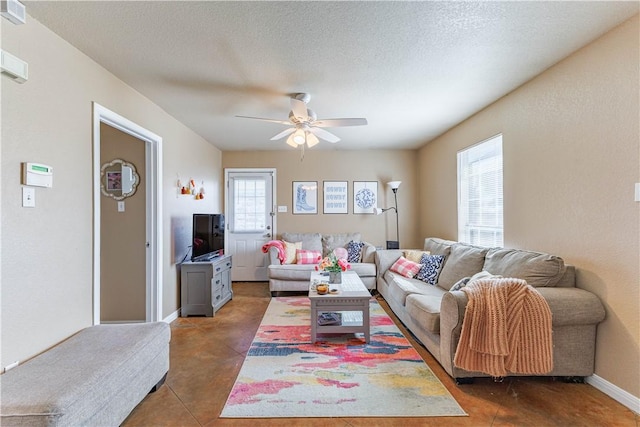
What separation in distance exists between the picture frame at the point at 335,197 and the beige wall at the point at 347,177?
0.06m

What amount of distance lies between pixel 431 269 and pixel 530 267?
1.42m

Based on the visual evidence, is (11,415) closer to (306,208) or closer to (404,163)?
(306,208)

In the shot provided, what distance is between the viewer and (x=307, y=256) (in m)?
5.12

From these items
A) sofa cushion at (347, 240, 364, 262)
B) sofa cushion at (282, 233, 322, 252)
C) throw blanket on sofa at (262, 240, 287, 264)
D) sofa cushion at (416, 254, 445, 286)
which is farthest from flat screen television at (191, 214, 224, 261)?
sofa cushion at (416, 254, 445, 286)

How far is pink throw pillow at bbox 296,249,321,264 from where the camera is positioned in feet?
16.6

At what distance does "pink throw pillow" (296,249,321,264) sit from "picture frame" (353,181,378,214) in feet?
4.16

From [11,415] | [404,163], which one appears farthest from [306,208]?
[11,415]

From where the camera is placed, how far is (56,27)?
199cm

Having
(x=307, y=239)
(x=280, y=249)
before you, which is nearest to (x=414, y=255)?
(x=307, y=239)

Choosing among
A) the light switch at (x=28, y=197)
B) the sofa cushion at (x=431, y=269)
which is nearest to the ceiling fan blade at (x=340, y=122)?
the sofa cushion at (x=431, y=269)

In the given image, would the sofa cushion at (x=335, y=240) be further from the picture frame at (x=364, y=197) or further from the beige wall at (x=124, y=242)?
the beige wall at (x=124, y=242)

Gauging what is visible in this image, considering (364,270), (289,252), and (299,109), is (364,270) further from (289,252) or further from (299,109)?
(299,109)

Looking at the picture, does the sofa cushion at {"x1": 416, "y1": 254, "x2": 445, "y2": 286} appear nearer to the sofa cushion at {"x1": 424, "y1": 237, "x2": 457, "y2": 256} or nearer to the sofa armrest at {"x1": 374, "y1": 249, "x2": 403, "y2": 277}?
the sofa cushion at {"x1": 424, "y1": 237, "x2": 457, "y2": 256}

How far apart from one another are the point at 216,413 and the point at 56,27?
2724mm
